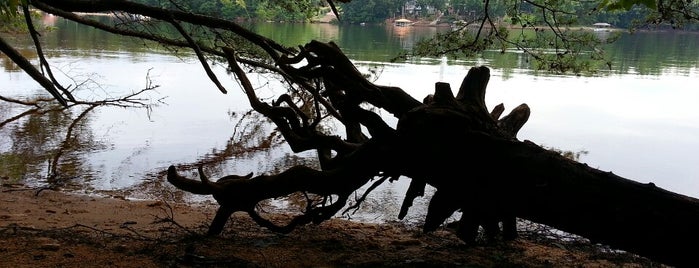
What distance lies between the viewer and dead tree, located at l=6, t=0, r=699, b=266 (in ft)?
10.9

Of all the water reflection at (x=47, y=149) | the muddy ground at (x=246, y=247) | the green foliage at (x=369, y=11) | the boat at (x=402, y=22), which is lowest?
the water reflection at (x=47, y=149)

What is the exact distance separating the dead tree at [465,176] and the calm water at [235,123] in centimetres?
338

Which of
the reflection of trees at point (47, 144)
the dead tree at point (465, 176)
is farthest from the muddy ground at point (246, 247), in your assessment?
the reflection of trees at point (47, 144)

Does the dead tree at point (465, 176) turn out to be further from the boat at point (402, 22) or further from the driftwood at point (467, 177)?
the boat at point (402, 22)

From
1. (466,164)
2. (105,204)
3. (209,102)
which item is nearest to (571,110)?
(209,102)

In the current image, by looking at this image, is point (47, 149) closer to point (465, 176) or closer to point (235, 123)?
point (235, 123)

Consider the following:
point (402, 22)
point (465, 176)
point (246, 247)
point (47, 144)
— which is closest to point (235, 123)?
point (47, 144)

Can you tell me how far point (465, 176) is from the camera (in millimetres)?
3764

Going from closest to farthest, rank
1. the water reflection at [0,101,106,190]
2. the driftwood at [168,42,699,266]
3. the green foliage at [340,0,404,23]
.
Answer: the driftwood at [168,42,699,266] → the water reflection at [0,101,106,190] → the green foliage at [340,0,404,23]

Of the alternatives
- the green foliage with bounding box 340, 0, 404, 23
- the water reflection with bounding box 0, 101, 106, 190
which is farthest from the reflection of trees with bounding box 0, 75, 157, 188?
the green foliage with bounding box 340, 0, 404, 23

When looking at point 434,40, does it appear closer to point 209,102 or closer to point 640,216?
point 640,216

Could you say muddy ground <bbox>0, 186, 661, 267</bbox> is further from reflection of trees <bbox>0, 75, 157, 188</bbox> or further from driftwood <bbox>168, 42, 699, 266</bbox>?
reflection of trees <bbox>0, 75, 157, 188</bbox>

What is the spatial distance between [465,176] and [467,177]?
0.01m

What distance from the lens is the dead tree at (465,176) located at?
3311mm
